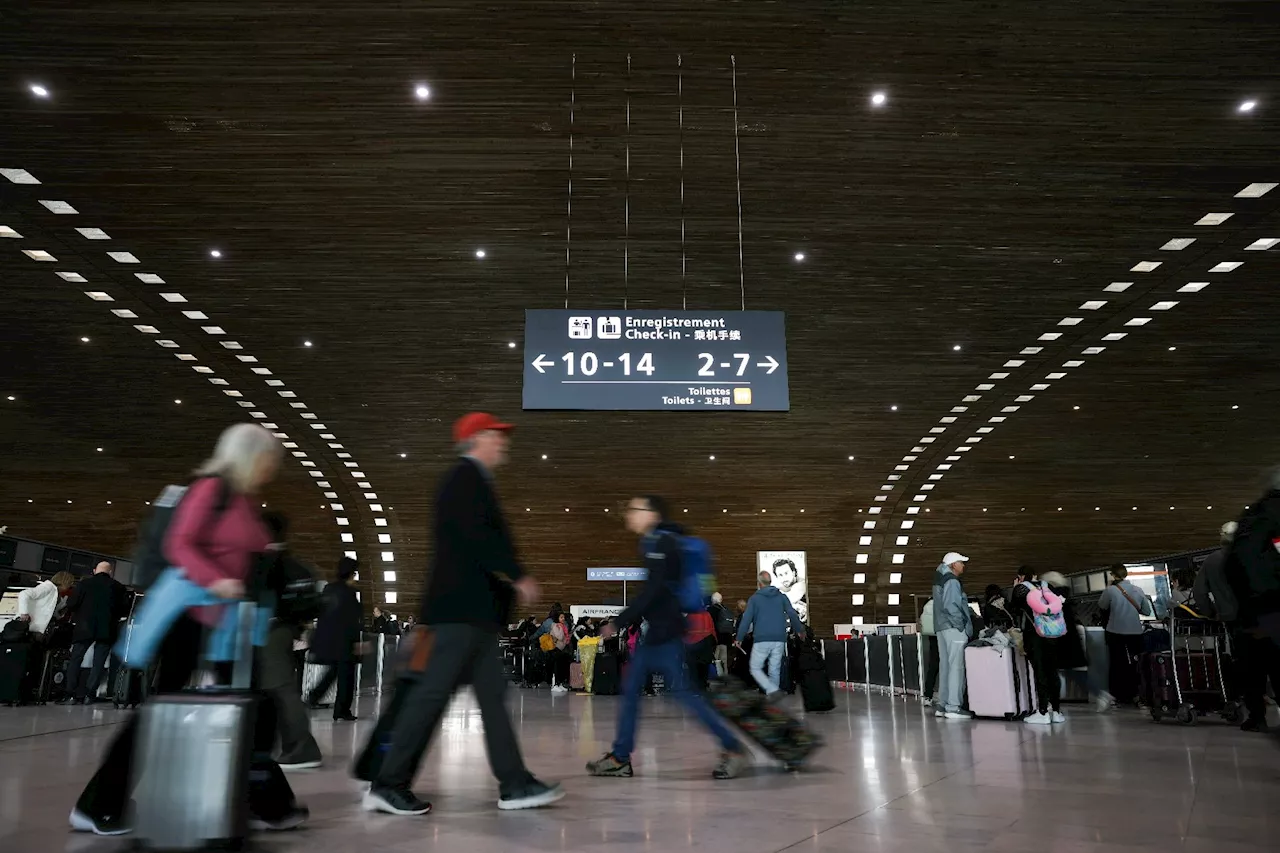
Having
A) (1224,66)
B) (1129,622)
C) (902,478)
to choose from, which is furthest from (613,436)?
(1224,66)

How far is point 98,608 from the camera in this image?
33.5ft

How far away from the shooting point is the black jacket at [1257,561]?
13.7 feet

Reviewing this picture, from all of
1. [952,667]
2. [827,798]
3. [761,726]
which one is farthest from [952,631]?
[827,798]

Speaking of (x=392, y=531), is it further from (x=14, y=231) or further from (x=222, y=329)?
(x=14, y=231)

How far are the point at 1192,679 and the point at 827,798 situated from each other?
6.15 metres

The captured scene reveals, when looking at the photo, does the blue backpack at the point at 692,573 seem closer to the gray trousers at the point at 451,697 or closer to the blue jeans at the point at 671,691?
the blue jeans at the point at 671,691

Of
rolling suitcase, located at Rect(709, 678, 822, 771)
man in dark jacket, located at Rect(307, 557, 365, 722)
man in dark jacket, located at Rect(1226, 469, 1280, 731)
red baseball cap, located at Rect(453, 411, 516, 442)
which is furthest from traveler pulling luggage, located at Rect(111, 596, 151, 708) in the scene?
man in dark jacket, located at Rect(1226, 469, 1280, 731)

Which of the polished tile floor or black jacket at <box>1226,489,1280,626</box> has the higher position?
black jacket at <box>1226,489,1280,626</box>

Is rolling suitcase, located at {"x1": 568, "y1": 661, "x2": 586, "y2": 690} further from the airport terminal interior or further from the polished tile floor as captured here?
the polished tile floor

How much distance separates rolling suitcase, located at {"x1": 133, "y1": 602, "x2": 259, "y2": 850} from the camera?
8.93ft

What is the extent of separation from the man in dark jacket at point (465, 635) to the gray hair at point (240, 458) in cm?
72

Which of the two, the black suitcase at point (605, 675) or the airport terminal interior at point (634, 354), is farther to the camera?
the black suitcase at point (605, 675)

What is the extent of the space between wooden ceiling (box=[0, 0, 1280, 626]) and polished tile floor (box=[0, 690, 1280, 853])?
19.3 ft

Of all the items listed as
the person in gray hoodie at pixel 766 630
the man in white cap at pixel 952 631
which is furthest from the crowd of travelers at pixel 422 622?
the person in gray hoodie at pixel 766 630
